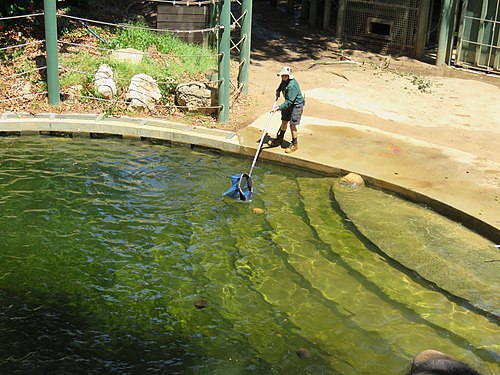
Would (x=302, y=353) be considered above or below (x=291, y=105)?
below

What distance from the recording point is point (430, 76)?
1831 cm

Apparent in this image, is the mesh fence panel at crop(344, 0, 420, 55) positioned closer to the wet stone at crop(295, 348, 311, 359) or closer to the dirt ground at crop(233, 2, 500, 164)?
the dirt ground at crop(233, 2, 500, 164)

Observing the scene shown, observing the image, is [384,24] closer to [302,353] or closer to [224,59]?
[224,59]

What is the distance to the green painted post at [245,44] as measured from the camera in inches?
599

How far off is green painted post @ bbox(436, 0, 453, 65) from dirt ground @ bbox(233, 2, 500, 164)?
314mm

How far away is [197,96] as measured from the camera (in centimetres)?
1473


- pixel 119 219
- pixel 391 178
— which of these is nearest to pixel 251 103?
pixel 391 178

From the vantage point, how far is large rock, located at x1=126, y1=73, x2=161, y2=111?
14783mm

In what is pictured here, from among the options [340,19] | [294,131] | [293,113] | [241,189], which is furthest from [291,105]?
[340,19]

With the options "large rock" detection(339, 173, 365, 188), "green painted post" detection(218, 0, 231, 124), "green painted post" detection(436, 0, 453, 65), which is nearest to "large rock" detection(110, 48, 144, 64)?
"green painted post" detection(218, 0, 231, 124)

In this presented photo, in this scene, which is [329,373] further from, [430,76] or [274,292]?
[430,76]

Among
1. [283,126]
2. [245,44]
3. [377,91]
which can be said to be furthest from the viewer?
[377,91]

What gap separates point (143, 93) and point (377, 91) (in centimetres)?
516

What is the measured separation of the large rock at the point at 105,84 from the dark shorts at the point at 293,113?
3776 mm
